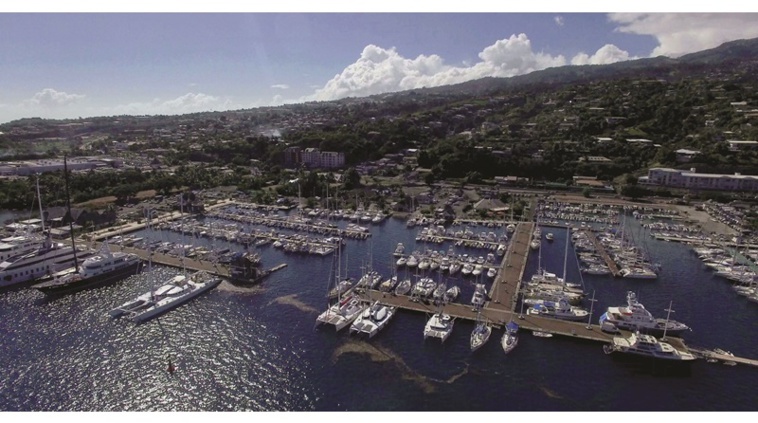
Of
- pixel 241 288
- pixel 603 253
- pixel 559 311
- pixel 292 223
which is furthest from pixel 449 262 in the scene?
pixel 292 223

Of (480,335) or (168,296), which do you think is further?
(168,296)

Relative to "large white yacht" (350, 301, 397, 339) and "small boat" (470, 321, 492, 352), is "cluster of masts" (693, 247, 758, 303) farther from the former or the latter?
"large white yacht" (350, 301, 397, 339)

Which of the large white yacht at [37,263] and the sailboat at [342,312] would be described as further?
the large white yacht at [37,263]

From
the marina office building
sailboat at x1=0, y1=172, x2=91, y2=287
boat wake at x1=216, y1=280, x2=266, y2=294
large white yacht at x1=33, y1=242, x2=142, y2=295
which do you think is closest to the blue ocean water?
boat wake at x1=216, y1=280, x2=266, y2=294

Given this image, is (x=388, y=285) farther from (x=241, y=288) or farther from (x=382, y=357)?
(x=241, y=288)

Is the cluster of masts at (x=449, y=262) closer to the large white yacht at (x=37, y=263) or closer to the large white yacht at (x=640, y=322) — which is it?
the large white yacht at (x=640, y=322)

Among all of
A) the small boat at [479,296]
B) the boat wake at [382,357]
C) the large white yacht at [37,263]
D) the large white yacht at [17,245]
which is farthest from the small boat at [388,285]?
the large white yacht at [17,245]
